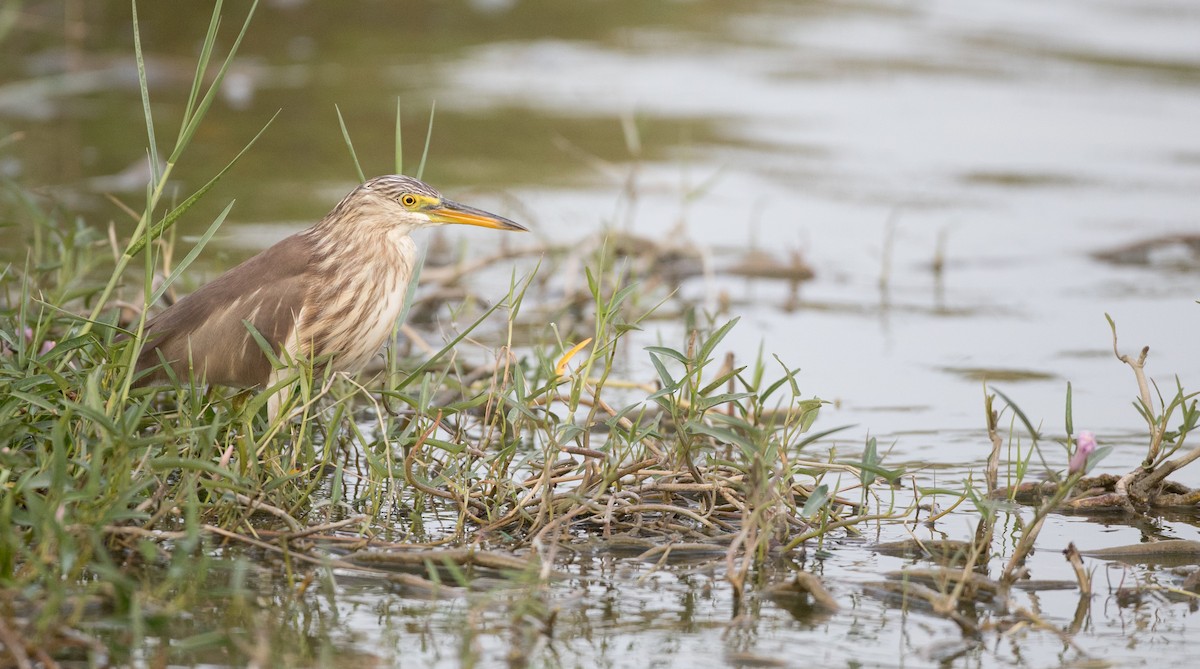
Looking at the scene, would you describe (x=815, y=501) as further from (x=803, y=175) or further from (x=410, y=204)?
(x=803, y=175)

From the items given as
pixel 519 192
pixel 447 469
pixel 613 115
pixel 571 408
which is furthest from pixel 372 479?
pixel 613 115

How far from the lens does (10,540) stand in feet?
9.73

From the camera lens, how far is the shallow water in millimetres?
3311

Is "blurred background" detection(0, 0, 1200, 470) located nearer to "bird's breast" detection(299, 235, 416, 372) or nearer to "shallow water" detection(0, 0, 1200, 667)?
"shallow water" detection(0, 0, 1200, 667)

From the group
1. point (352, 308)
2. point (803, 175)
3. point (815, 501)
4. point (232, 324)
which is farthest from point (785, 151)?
point (815, 501)

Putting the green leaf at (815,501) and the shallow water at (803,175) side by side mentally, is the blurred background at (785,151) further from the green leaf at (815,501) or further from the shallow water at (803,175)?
the green leaf at (815,501)

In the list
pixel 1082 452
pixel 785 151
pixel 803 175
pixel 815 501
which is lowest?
pixel 815 501

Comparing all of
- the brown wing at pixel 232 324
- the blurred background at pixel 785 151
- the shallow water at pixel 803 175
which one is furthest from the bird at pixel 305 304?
the shallow water at pixel 803 175

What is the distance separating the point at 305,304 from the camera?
163 inches

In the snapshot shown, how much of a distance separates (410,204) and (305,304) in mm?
514

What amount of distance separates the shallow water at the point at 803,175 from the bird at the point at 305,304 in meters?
1.02

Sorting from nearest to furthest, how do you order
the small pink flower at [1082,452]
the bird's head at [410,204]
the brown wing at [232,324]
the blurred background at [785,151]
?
the small pink flower at [1082,452] → the brown wing at [232,324] → the bird's head at [410,204] → the blurred background at [785,151]

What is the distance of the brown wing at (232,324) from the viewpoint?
4.06 m

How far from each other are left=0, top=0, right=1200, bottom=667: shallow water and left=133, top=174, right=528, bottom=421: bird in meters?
1.02
